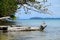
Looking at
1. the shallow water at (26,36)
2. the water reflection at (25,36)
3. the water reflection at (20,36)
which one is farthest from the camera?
the shallow water at (26,36)

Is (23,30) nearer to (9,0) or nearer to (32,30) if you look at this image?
(32,30)

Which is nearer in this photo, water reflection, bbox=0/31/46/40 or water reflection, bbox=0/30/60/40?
water reflection, bbox=0/31/46/40

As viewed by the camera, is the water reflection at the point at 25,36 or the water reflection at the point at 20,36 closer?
the water reflection at the point at 20,36

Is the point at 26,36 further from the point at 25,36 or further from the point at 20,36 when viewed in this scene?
the point at 20,36

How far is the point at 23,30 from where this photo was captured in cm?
2977

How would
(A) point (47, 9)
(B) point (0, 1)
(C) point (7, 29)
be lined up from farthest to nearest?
(C) point (7, 29), (A) point (47, 9), (B) point (0, 1)

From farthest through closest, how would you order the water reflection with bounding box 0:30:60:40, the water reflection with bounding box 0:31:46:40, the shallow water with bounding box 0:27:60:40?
the shallow water with bounding box 0:27:60:40, the water reflection with bounding box 0:30:60:40, the water reflection with bounding box 0:31:46:40

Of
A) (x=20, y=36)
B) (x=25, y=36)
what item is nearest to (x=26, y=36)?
(x=25, y=36)

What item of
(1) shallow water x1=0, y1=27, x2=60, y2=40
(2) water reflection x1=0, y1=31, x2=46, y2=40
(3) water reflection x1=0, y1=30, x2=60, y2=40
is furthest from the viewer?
(1) shallow water x1=0, y1=27, x2=60, y2=40

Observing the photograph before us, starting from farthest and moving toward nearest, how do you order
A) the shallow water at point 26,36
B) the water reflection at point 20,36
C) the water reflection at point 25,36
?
the shallow water at point 26,36, the water reflection at point 25,36, the water reflection at point 20,36

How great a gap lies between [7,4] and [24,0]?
9.43ft

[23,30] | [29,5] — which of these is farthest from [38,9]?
[23,30]

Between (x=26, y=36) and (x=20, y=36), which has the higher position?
(x=20, y=36)

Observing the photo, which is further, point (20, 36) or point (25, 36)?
point (25, 36)
